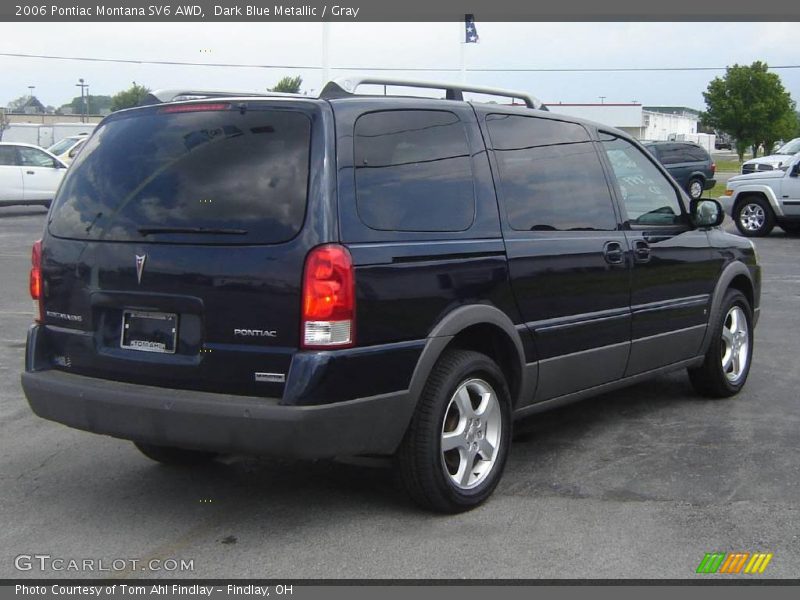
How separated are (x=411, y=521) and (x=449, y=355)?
2.47ft

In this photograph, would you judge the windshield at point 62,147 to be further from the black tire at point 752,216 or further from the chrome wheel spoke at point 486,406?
the chrome wheel spoke at point 486,406

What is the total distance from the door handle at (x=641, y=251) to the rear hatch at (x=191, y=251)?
2.39m

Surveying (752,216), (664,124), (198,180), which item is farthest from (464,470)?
(664,124)

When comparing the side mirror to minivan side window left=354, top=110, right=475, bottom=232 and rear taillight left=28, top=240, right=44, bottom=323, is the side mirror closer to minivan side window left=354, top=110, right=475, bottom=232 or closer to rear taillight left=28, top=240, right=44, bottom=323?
minivan side window left=354, top=110, right=475, bottom=232

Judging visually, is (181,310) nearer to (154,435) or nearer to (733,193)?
(154,435)

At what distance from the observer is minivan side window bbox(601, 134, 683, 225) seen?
6.22m

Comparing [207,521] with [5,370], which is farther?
[5,370]

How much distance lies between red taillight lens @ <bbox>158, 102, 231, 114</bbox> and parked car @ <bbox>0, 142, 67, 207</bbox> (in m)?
20.2

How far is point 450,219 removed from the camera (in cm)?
482

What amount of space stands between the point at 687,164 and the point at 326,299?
29.1 meters

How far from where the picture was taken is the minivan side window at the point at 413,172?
4.49m

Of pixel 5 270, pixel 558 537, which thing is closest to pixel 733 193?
pixel 5 270

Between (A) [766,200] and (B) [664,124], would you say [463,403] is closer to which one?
(A) [766,200]

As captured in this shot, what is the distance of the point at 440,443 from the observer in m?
4.62
